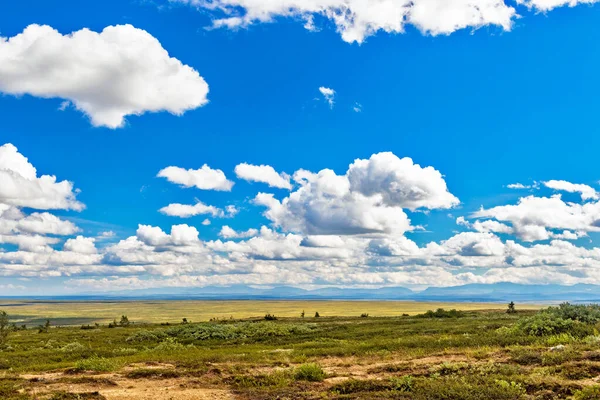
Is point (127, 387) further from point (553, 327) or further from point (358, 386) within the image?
point (553, 327)

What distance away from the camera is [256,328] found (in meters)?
45.7

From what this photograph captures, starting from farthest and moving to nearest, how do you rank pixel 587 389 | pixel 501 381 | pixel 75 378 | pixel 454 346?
1. pixel 454 346
2. pixel 75 378
3. pixel 501 381
4. pixel 587 389

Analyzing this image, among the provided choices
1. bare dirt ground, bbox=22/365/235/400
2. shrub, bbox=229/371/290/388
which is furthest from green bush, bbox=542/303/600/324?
bare dirt ground, bbox=22/365/235/400

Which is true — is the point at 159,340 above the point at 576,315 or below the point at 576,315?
below

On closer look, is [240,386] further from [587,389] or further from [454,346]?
[454,346]

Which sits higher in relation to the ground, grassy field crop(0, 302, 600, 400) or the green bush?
the green bush

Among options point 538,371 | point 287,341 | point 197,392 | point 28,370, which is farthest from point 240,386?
point 287,341

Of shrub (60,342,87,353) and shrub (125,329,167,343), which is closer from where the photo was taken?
shrub (60,342,87,353)

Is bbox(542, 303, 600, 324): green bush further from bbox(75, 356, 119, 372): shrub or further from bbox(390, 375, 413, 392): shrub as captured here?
bbox(75, 356, 119, 372): shrub

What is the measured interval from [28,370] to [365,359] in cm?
1795

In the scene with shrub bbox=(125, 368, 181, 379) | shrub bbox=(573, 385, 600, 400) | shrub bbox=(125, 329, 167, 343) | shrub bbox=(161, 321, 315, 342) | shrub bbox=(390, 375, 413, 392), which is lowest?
shrub bbox=(125, 329, 167, 343)

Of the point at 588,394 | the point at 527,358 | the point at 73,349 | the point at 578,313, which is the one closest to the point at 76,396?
the point at 588,394

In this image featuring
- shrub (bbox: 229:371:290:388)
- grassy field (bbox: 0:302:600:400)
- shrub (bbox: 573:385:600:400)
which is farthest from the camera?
shrub (bbox: 229:371:290:388)

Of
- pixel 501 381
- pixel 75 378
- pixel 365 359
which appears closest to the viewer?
pixel 501 381
